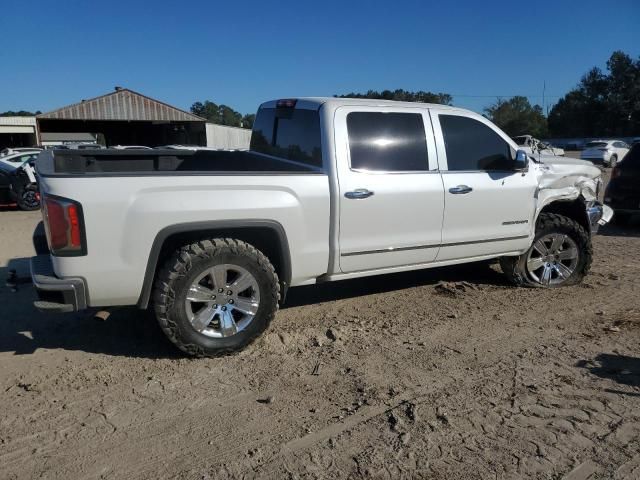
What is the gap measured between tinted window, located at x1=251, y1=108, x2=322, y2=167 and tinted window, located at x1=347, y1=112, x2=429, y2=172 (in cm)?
33

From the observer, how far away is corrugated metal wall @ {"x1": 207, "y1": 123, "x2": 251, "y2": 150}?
3571cm

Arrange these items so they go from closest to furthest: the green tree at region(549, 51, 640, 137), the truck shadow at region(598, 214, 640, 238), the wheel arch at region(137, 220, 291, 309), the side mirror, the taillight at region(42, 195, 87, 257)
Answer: the taillight at region(42, 195, 87, 257) < the wheel arch at region(137, 220, 291, 309) < the side mirror < the truck shadow at region(598, 214, 640, 238) < the green tree at region(549, 51, 640, 137)

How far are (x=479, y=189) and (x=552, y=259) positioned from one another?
59.4 inches

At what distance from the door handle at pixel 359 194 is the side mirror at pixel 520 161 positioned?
1.71 m

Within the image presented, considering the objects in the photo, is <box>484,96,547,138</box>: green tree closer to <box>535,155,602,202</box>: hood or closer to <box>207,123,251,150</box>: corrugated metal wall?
<box>207,123,251,150</box>: corrugated metal wall

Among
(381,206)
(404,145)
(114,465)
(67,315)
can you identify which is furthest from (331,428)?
(67,315)

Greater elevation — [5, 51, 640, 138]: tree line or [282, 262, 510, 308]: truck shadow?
[5, 51, 640, 138]: tree line

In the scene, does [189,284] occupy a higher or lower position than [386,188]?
lower

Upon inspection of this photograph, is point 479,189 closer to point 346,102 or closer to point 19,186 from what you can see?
point 346,102

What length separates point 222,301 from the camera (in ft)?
13.0

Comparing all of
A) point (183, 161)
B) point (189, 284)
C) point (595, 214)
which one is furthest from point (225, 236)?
point (595, 214)

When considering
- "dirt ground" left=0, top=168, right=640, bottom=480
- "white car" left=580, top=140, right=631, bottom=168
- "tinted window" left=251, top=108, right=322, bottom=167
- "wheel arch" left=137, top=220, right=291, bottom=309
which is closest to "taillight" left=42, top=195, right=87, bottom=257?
"wheel arch" left=137, top=220, right=291, bottom=309

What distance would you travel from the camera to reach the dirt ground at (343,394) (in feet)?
9.17

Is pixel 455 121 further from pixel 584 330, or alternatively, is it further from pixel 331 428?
pixel 331 428
